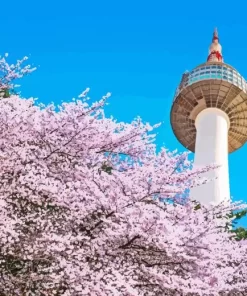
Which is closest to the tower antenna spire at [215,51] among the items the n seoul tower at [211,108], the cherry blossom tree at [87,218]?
the n seoul tower at [211,108]

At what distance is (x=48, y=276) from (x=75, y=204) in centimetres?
119

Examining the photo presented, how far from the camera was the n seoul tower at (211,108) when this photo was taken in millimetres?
39656

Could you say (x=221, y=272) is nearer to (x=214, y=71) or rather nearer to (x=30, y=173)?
(x=30, y=173)

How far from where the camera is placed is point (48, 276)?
6.99 metres

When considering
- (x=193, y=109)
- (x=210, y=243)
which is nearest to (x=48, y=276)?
(x=210, y=243)

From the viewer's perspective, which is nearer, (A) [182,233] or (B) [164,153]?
(A) [182,233]

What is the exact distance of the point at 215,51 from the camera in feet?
154

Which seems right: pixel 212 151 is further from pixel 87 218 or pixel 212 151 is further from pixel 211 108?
pixel 87 218

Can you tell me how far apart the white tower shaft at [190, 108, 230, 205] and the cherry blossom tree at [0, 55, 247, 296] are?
973 inches

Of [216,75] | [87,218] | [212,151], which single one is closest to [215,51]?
[216,75]

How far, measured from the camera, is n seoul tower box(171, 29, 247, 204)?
39656 mm

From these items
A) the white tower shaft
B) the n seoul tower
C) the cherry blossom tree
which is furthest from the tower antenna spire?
the cherry blossom tree

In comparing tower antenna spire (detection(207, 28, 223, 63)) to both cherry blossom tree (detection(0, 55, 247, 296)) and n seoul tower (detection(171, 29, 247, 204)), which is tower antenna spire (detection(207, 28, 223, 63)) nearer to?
n seoul tower (detection(171, 29, 247, 204))

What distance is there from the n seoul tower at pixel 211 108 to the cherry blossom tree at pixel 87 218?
30.0 metres
